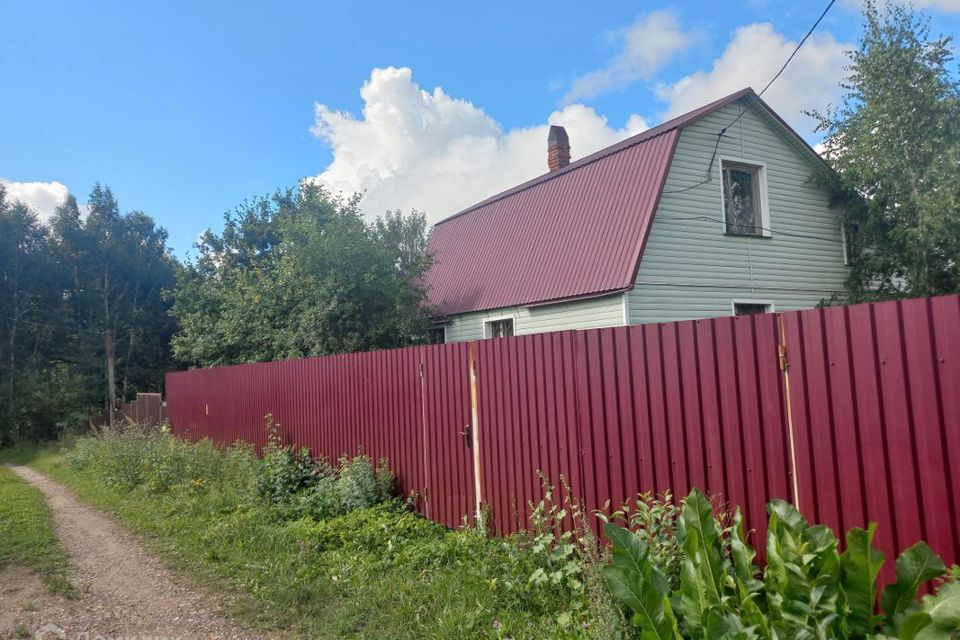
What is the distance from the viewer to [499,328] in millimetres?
13883

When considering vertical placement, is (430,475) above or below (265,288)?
below

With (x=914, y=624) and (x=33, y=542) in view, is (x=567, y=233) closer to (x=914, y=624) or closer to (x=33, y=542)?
(x=33, y=542)

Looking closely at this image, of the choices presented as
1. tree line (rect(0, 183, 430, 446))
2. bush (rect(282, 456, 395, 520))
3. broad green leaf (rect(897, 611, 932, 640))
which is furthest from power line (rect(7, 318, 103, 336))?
broad green leaf (rect(897, 611, 932, 640))

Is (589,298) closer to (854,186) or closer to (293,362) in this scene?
(293,362)

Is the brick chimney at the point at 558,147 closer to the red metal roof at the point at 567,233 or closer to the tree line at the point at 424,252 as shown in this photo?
the red metal roof at the point at 567,233

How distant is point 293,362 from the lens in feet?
30.1

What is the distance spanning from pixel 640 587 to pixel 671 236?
9.50 m

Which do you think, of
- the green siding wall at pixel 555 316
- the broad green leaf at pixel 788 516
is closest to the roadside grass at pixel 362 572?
the broad green leaf at pixel 788 516

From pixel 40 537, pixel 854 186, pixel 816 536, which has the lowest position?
pixel 40 537

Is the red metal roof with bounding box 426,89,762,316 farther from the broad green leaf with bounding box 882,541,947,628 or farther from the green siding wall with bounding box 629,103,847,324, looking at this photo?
the broad green leaf with bounding box 882,541,947,628

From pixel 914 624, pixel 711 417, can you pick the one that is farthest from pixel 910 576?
pixel 711 417

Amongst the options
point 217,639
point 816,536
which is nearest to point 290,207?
point 217,639

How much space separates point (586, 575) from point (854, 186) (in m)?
12.8

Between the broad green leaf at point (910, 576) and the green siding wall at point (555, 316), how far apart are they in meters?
8.16
